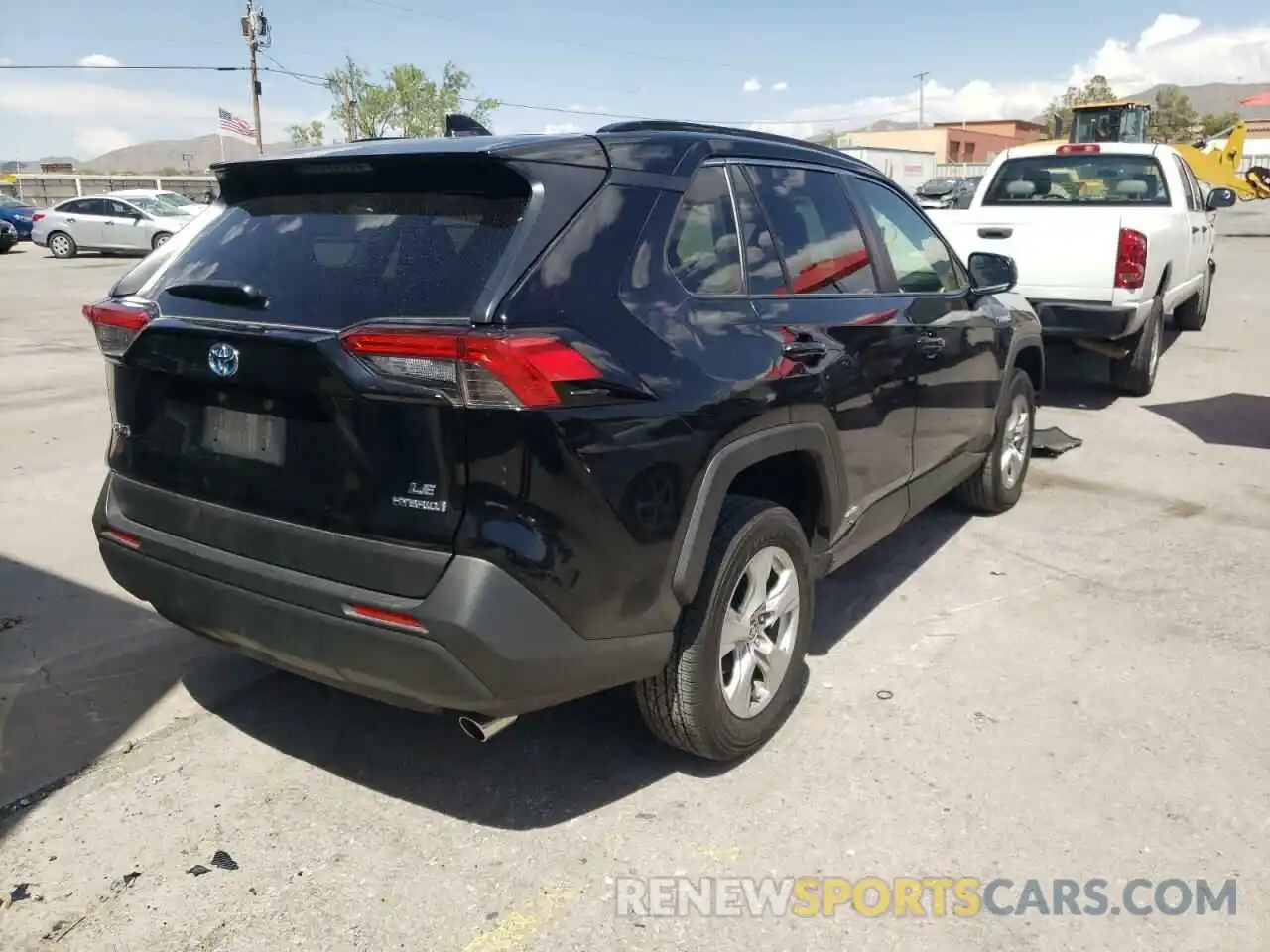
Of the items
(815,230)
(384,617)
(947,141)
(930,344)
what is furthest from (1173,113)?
(384,617)

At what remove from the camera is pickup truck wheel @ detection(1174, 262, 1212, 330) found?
11.8 meters

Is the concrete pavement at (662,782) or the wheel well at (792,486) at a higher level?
the wheel well at (792,486)

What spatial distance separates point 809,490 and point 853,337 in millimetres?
561

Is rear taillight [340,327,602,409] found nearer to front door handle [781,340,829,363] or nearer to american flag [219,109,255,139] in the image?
front door handle [781,340,829,363]

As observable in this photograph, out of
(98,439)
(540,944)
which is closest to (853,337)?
(540,944)

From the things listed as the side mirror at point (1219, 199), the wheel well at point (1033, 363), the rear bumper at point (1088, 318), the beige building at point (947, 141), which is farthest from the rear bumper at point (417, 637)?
the beige building at point (947, 141)

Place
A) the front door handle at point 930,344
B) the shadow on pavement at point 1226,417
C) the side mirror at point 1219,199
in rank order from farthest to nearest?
the side mirror at point 1219,199
the shadow on pavement at point 1226,417
the front door handle at point 930,344

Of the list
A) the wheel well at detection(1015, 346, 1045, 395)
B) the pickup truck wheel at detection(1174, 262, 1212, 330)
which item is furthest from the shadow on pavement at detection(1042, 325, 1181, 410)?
the wheel well at detection(1015, 346, 1045, 395)

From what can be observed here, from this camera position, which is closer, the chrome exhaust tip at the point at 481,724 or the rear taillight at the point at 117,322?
the chrome exhaust tip at the point at 481,724

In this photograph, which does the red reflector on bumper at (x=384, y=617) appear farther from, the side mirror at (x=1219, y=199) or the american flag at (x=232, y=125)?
the american flag at (x=232, y=125)

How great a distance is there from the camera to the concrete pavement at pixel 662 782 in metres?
2.58

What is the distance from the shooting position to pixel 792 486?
138 inches

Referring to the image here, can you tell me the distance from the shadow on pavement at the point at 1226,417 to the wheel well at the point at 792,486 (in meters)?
5.09

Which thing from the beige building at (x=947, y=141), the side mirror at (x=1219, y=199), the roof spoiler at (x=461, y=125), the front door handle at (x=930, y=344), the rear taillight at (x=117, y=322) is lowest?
the front door handle at (x=930, y=344)
